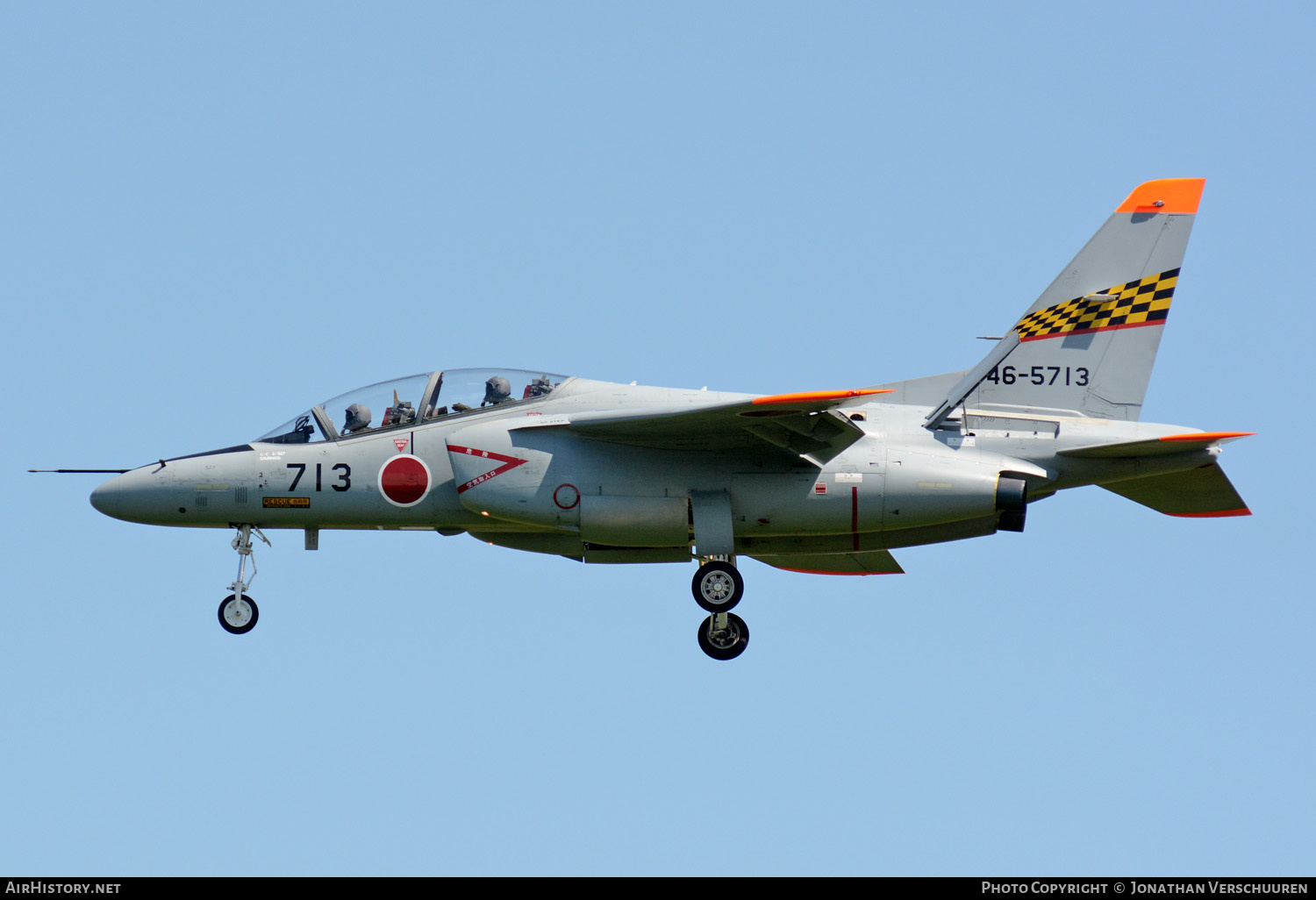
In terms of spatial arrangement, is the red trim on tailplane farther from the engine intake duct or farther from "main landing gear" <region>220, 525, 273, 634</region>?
"main landing gear" <region>220, 525, 273, 634</region>

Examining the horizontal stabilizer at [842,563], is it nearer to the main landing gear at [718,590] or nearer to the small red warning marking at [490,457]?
the main landing gear at [718,590]

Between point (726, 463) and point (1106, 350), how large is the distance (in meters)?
5.32

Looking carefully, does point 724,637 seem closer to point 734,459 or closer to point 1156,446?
point 734,459

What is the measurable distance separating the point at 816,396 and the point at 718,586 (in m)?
2.95

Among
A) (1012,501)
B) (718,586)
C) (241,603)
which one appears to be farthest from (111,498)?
(1012,501)

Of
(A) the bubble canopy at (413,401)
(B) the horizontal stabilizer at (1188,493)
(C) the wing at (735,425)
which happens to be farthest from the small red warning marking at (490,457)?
(B) the horizontal stabilizer at (1188,493)

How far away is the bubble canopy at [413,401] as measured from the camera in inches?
795

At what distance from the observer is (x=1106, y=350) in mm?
20750

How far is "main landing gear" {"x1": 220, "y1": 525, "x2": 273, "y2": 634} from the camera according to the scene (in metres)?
20.4

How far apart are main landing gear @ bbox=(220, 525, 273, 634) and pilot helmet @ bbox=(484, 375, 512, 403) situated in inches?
136

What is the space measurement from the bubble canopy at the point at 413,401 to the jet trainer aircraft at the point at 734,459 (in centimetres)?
2

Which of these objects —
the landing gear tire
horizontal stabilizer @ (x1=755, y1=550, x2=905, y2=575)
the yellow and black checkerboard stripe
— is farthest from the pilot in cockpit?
the yellow and black checkerboard stripe
